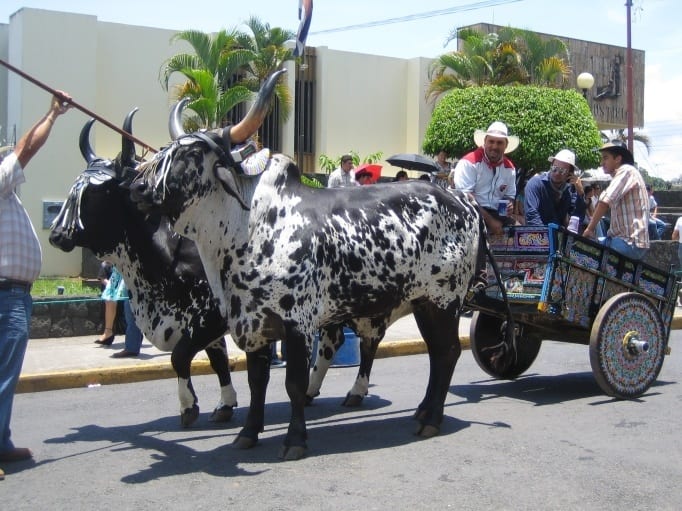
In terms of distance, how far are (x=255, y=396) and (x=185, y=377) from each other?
2.96 ft

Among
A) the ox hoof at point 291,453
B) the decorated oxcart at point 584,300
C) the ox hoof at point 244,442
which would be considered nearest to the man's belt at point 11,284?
the ox hoof at point 244,442

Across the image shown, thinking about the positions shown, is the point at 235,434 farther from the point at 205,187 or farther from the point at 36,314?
the point at 36,314

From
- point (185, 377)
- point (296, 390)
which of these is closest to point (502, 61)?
point (185, 377)

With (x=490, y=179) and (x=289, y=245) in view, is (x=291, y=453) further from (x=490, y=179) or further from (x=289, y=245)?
(x=490, y=179)

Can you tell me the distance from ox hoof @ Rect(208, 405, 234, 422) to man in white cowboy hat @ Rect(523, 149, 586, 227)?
11.3 feet

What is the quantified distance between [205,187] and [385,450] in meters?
2.27

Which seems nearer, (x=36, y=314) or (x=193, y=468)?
(x=193, y=468)

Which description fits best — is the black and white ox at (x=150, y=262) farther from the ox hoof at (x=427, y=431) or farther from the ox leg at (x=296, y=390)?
the ox hoof at (x=427, y=431)

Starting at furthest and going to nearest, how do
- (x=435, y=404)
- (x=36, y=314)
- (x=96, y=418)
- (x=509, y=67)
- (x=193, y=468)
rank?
(x=509, y=67), (x=36, y=314), (x=96, y=418), (x=435, y=404), (x=193, y=468)

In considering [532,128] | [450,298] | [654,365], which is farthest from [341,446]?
[532,128]

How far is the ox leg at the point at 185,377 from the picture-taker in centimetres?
693

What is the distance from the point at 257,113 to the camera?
593cm

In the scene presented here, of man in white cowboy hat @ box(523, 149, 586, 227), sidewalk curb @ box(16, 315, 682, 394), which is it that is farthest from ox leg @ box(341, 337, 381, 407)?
sidewalk curb @ box(16, 315, 682, 394)

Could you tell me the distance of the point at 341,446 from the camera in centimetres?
653
